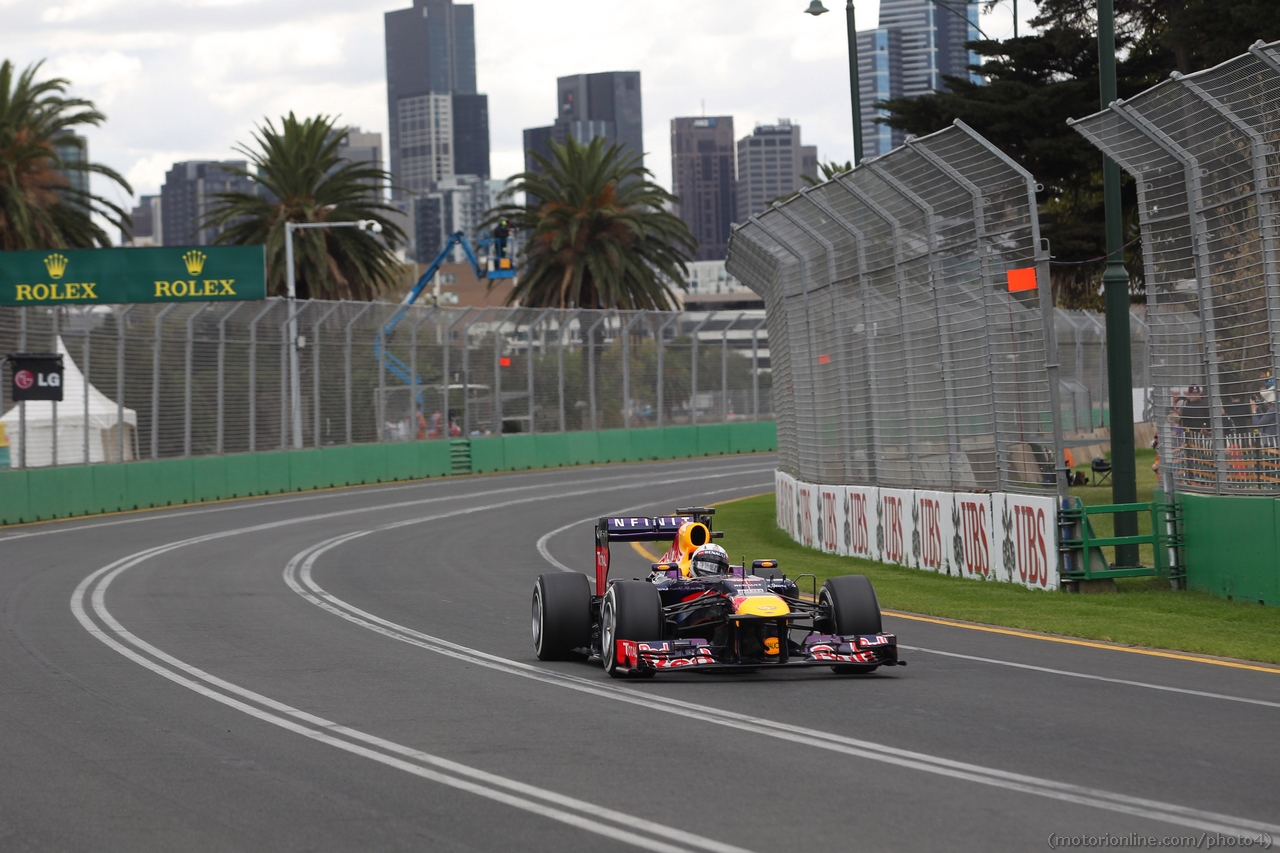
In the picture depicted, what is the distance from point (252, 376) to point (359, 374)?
14.1ft

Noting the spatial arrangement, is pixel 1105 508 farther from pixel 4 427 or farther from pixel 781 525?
pixel 4 427

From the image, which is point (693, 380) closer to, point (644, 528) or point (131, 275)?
point (131, 275)

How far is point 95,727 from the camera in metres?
8.96

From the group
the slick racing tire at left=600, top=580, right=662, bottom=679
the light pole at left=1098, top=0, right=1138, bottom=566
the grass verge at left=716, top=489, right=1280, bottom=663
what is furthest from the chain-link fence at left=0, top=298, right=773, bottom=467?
the slick racing tire at left=600, top=580, right=662, bottom=679

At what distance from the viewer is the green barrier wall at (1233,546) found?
1366 centimetres

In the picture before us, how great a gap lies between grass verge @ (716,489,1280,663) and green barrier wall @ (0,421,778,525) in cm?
1732

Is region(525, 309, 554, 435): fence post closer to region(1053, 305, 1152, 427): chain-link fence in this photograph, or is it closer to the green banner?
the green banner

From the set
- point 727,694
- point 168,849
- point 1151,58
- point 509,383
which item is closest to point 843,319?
point 1151,58

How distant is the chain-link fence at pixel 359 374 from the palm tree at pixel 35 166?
7995 millimetres

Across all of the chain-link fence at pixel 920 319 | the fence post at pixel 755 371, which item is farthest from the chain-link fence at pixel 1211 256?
the fence post at pixel 755 371

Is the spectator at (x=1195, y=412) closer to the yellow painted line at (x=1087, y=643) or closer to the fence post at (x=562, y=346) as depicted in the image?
the yellow painted line at (x=1087, y=643)

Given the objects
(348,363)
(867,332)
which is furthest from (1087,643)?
(348,363)

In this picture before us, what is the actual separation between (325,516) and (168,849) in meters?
23.9

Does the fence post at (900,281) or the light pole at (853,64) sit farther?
the light pole at (853,64)
